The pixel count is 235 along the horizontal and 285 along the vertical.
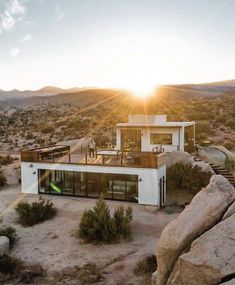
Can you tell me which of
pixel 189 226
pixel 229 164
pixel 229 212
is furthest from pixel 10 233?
pixel 229 164

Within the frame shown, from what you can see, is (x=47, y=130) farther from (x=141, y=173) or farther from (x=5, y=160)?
(x=141, y=173)

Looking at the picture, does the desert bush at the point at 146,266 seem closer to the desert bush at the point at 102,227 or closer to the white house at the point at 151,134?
the desert bush at the point at 102,227

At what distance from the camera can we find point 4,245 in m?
15.2

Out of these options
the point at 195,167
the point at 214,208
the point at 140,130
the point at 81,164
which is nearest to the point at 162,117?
the point at 140,130

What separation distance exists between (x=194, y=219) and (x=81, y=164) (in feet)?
44.3

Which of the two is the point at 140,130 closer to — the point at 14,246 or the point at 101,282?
the point at 14,246

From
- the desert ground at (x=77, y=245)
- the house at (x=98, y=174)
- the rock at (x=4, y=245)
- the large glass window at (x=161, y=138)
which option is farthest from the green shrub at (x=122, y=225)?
the large glass window at (x=161, y=138)

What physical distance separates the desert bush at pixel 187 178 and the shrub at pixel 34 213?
8.19 meters

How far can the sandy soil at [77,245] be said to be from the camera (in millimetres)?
13875

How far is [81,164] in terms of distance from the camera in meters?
22.6

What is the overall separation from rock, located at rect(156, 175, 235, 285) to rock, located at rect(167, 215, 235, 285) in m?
0.40

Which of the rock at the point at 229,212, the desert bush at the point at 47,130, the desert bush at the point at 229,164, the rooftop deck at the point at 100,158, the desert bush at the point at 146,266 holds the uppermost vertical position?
the rock at the point at 229,212

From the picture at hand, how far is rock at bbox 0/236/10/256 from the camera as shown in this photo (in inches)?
588

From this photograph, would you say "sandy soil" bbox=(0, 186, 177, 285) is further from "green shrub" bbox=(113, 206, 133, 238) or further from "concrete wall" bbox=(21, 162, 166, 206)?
"concrete wall" bbox=(21, 162, 166, 206)
